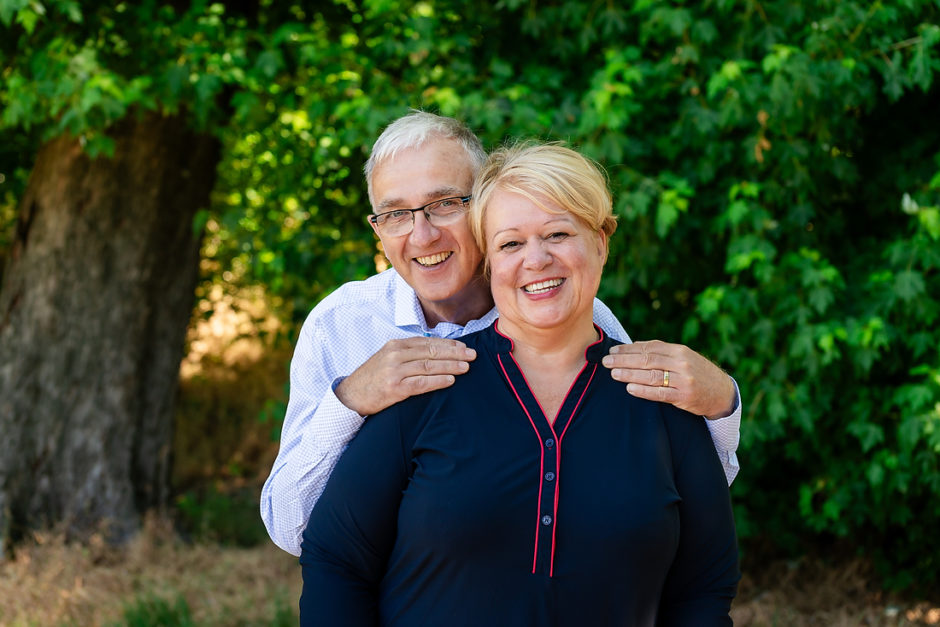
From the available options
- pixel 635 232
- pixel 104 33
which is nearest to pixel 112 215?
pixel 104 33

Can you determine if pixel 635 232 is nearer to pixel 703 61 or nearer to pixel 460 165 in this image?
pixel 703 61

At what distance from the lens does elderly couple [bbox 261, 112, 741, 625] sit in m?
1.81

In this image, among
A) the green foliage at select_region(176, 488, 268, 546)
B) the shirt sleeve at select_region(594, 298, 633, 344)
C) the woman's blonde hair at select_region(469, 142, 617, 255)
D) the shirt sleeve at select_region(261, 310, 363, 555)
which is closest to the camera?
the woman's blonde hair at select_region(469, 142, 617, 255)

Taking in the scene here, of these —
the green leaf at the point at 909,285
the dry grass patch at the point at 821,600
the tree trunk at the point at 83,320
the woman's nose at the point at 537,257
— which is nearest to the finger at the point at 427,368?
the woman's nose at the point at 537,257

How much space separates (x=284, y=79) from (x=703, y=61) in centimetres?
224

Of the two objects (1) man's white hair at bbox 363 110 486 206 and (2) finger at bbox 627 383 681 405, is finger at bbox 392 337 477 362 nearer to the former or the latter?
(2) finger at bbox 627 383 681 405

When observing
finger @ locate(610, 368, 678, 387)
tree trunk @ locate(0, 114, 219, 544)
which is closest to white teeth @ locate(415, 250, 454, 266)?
finger @ locate(610, 368, 678, 387)

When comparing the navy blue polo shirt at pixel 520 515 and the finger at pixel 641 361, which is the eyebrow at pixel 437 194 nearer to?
the navy blue polo shirt at pixel 520 515

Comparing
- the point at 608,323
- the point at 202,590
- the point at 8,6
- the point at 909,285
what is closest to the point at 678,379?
the point at 608,323

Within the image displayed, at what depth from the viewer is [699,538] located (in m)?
1.94

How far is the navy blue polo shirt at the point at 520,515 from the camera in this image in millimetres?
1804

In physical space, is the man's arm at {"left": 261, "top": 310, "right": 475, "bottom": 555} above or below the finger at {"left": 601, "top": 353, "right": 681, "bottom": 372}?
below

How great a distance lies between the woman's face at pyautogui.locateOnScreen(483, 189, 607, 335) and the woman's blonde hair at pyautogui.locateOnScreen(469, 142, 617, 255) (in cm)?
2

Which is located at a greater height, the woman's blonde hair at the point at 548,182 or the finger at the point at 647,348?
the woman's blonde hair at the point at 548,182
